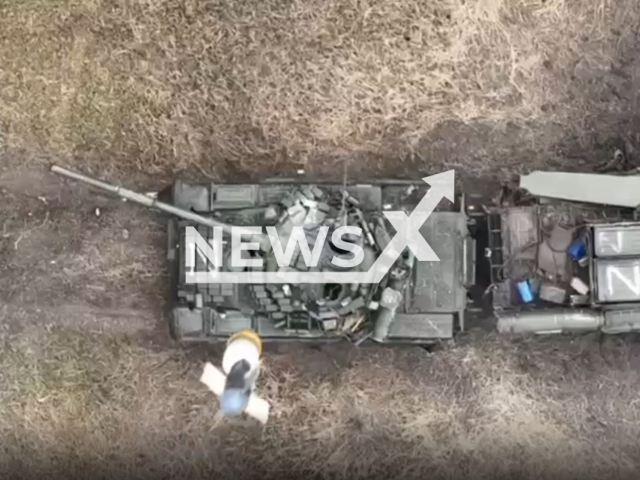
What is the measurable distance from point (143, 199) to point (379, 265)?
1.75 meters

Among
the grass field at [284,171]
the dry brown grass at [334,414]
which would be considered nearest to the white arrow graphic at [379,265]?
the grass field at [284,171]

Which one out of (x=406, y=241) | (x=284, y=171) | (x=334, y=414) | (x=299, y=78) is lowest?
(x=334, y=414)

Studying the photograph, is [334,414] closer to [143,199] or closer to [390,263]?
[390,263]

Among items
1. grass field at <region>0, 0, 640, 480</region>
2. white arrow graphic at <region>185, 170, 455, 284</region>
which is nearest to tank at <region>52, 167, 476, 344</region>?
white arrow graphic at <region>185, 170, 455, 284</region>

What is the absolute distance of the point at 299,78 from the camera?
23.6ft

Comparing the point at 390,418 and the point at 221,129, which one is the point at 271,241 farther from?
the point at 390,418

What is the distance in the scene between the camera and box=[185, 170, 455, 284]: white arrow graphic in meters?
6.43

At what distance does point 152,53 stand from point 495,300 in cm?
314

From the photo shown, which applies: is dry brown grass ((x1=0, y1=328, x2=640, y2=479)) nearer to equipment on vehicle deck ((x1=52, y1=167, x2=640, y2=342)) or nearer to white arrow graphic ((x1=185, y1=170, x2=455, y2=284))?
equipment on vehicle deck ((x1=52, y1=167, x2=640, y2=342))

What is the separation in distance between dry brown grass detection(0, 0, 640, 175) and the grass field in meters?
0.02

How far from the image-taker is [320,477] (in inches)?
281

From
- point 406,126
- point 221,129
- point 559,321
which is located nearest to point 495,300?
point 559,321

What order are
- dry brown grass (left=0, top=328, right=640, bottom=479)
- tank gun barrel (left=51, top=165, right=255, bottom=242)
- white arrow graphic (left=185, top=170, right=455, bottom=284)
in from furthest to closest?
dry brown grass (left=0, top=328, right=640, bottom=479), tank gun barrel (left=51, top=165, right=255, bottom=242), white arrow graphic (left=185, top=170, right=455, bottom=284)

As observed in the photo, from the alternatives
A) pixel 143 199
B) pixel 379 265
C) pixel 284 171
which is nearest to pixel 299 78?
pixel 284 171
